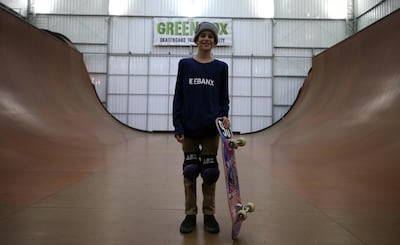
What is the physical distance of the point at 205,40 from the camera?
1928 mm

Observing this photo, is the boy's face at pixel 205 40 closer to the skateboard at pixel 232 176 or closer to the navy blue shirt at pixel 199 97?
the navy blue shirt at pixel 199 97

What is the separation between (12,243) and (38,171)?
1.97 m

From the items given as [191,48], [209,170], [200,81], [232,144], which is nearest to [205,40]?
[200,81]

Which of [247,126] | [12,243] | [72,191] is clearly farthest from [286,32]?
[12,243]

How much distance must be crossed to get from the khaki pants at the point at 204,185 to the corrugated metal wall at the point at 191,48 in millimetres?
12214

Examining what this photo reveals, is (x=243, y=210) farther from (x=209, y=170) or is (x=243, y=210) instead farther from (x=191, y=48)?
(x=191, y=48)

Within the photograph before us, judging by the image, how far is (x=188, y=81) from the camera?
194 centimetres

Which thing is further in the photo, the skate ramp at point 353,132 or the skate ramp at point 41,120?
the skate ramp at point 41,120

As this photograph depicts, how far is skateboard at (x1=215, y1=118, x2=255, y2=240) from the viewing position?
5.58 feet

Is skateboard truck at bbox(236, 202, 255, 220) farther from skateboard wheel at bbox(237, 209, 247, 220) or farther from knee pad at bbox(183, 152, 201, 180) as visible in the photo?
knee pad at bbox(183, 152, 201, 180)

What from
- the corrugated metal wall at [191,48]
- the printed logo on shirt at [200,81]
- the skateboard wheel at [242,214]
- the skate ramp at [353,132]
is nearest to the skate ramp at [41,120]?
the printed logo on shirt at [200,81]

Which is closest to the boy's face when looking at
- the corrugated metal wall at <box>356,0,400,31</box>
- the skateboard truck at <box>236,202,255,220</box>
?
the skateboard truck at <box>236,202,255,220</box>

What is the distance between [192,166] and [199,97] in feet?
1.29

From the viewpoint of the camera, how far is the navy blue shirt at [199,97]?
1895 mm
